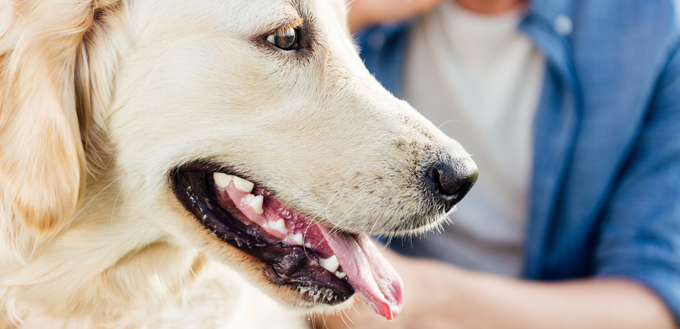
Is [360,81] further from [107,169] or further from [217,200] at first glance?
[107,169]

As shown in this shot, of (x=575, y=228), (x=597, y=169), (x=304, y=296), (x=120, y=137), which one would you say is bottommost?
(x=575, y=228)

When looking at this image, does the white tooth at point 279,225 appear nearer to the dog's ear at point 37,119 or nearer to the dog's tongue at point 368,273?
the dog's tongue at point 368,273

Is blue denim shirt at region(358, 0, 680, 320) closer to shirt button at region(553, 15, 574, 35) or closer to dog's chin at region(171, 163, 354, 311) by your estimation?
shirt button at region(553, 15, 574, 35)

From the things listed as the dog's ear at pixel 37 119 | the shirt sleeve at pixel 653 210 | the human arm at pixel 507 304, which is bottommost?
the human arm at pixel 507 304

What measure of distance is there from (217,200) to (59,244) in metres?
0.42

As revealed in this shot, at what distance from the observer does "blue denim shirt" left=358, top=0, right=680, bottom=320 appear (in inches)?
80.0

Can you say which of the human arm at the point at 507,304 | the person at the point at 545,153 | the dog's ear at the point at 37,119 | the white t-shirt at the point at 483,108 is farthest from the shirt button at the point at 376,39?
the dog's ear at the point at 37,119

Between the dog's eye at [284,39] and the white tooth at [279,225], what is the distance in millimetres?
447

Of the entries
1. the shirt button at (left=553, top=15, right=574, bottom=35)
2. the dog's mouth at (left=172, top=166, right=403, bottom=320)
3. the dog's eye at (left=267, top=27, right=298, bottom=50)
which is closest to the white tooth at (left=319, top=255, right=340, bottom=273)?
the dog's mouth at (left=172, top=166, right=403, bottom=320)

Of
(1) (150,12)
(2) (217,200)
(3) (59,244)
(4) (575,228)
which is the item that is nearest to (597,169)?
(4) (575,228)

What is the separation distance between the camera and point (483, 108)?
242 centimetres

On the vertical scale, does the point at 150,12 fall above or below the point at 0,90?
above

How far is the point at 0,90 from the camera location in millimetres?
1156

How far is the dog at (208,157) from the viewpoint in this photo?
119cm
